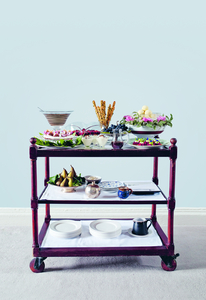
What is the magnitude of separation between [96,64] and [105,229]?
4.77 feet

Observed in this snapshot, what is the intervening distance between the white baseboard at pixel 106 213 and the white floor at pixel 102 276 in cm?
27

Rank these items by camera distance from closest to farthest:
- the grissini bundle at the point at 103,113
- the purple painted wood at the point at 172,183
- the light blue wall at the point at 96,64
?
the purple painted wood at the point at 172,183 → the grissini bundle at the point at 103,113 → the light blue wall at the point at 96,64

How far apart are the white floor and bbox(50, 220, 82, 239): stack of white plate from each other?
227mm

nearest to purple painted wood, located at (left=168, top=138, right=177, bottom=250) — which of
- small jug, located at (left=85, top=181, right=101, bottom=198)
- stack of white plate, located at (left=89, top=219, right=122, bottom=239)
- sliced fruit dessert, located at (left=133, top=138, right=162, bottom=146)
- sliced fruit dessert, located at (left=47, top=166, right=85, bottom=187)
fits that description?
sliced fruit dessert, located at (left=133, top=138, right=162, bottom=146)

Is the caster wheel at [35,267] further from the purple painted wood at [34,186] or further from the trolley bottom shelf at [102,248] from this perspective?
the purple painted wood at [34,186]

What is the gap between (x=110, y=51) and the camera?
284 cm

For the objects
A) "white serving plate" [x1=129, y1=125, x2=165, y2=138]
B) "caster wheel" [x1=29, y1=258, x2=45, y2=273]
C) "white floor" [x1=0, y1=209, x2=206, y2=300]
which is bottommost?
"white floor" [x1=0, y1=209, x2=206, y2=300]

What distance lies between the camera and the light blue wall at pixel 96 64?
110 inches

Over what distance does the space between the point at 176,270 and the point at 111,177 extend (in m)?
1.03

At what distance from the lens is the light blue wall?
280 centimetres

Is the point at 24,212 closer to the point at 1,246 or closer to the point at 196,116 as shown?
the point at 1,246

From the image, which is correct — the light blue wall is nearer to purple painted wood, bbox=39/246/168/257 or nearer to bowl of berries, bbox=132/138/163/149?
bowl of berries, bbox=132/138/163/149

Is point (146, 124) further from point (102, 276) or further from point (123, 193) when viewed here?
point (102, 276)

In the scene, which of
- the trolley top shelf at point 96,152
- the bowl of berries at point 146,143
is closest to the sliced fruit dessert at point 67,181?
the trolley top shelf at point 96,152
